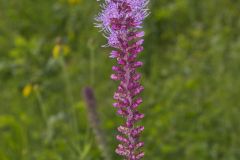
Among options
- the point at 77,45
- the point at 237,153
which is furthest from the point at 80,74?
the point at 237,153

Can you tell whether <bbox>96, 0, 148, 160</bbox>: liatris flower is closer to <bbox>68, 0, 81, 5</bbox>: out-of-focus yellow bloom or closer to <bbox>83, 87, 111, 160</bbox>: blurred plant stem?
<bbox>83, 87, 111, 160</bbox>: blurred plant stem

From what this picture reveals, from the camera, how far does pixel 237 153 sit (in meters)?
5.23

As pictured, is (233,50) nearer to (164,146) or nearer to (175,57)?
(175,57)

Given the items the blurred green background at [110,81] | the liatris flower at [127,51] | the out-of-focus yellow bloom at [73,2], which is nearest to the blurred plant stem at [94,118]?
the blurred green background at [110,81]

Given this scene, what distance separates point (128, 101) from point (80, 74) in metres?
4.54

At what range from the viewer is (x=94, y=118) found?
4.63 meters

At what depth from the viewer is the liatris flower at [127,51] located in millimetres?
2396

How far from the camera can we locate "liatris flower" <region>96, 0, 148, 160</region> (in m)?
2.40

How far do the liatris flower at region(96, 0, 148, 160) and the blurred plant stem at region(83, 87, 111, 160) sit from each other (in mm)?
1985

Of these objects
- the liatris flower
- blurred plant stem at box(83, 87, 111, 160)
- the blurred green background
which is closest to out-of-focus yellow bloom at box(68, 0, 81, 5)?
the blurred green background

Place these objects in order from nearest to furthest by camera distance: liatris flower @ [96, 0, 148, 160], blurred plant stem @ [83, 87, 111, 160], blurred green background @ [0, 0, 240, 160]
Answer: liatris flower @ [96, 0, 148, 160]
blurred plant stem @ [83, 87, 111, 160]
blurred green background @ [0, 0, 240, 160]

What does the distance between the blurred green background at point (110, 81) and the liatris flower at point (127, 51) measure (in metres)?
2.01

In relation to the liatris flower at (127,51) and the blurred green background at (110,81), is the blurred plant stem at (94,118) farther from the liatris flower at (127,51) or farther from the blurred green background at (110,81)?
the liatris flower at (127,51)

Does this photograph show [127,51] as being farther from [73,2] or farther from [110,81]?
[73,2]
